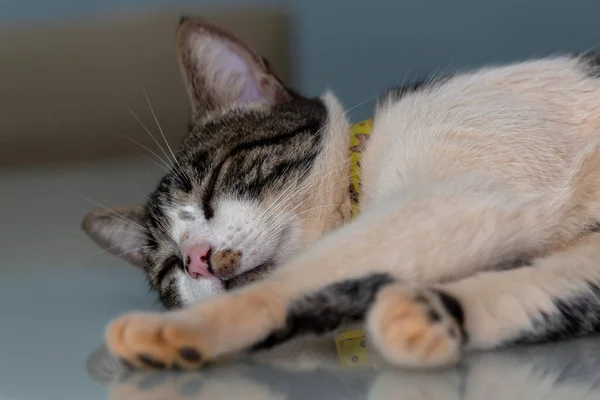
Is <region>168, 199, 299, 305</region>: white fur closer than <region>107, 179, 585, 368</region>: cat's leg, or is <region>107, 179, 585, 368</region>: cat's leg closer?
<region>107, 179, 585, 368</region>: cat's leg

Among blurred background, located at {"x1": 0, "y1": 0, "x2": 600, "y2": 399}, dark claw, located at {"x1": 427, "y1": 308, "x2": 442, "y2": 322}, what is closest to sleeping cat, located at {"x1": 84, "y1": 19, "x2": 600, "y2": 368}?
dark claw, located at {"x1": 427, "y1": 308, "x2": 442, "y2": 322}

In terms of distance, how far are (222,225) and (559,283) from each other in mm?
639

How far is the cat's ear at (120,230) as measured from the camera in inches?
76.4

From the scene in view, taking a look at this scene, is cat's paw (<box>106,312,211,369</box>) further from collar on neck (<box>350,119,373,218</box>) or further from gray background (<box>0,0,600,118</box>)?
gray background (<box>0,0,600,118</box>)

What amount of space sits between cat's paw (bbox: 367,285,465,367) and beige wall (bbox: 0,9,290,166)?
2.17 m

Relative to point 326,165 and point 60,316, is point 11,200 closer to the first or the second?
point 60,316

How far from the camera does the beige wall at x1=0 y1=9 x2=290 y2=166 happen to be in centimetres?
309

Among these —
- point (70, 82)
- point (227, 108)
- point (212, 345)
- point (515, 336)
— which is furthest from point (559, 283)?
point (70, 82)

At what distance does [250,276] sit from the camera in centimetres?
149

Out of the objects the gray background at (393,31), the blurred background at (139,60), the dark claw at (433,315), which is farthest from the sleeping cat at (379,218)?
the gray background at (393,31)

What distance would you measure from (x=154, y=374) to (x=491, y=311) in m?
0.49

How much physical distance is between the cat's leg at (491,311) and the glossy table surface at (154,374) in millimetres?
28

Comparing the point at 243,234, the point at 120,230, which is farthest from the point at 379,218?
the point at 120,230

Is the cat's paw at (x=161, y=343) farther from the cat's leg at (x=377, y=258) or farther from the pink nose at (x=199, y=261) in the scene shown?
the pink nose at (x=199, y=261)
